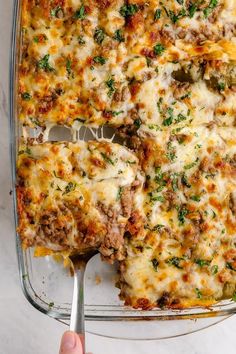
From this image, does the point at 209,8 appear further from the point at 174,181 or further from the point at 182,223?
the point at 182,223

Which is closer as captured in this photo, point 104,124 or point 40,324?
point 104,124

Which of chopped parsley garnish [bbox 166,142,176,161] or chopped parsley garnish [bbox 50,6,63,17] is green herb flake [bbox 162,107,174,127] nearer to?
chopped parsley garnish [bbox 166,142,176,161]

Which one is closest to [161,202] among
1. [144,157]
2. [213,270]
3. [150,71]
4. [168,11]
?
[144,157]

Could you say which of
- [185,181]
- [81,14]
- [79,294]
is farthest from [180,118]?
[79,294]

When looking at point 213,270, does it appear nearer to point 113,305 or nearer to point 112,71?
point 113,305

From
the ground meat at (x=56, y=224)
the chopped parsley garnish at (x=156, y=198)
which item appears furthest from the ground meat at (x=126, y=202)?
the ground meat at (x=56, y=224)

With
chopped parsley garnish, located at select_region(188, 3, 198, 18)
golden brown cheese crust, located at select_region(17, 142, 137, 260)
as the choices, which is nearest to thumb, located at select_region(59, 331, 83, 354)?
golden brown cheese crust, located at select_region(17, 142, 137, 260)

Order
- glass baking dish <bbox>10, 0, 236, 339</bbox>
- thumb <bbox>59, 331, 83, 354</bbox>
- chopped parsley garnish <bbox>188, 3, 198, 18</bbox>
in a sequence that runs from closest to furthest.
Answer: thumb <bbox>59, 331, 83, 354</bbox>
chopped parsley garnish <bbox>188, 3, 198, 18</bbox>
glass baking dish <bbox>10, 0, 236, 339</bbox>

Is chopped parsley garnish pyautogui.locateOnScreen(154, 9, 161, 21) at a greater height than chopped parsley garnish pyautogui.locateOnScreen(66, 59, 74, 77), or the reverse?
chopped parsley garnish pyautogui.locateOnScreen(154, 9, 161, 21)
